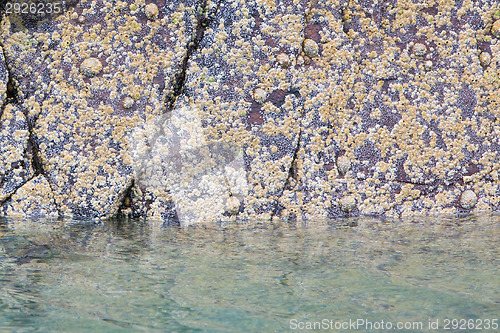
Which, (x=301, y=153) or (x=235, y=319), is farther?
(x=301, y=153)

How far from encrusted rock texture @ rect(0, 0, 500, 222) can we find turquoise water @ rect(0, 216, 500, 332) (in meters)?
0.22

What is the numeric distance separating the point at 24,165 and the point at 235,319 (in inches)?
78.7

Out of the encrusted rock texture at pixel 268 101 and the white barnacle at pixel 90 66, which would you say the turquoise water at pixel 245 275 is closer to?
the encrusted rock texture at pixel 268 101

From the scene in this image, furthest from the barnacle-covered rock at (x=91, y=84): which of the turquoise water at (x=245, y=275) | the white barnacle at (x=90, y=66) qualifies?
the turquoise water at (x=245, y=275)

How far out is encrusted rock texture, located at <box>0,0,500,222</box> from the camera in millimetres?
3232

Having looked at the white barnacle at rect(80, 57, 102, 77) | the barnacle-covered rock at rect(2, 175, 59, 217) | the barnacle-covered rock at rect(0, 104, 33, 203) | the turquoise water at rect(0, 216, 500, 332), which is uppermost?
the white barnacle at rect(80, 57, 102, 77)

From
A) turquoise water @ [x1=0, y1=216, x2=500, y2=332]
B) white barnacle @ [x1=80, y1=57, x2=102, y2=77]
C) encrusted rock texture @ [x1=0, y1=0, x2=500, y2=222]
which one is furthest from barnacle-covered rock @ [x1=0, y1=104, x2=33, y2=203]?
white barnacle @ [x1=80, y1=57, x2=102, y2=77]

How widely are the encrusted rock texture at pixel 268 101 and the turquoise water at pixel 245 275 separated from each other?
0.73ft

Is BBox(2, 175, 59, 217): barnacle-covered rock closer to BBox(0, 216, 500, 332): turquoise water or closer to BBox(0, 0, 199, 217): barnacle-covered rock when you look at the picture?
BBox(0, 0, 199, 217): barnacle-covered rock

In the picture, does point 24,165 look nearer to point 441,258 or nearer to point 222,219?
point 222,219

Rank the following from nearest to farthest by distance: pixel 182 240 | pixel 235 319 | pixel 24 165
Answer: pixel 235 319
pixel 182 240
pixel 24 165

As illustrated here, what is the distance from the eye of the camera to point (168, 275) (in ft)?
7.53

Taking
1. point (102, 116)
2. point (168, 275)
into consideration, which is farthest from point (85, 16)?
point (168, 275)

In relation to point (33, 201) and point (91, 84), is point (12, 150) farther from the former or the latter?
point (91, 84)
